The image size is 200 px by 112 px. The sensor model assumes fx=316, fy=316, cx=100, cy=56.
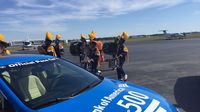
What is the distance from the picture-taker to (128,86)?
460 centimetres

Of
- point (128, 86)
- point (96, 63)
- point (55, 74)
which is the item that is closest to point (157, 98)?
point (128, 86)

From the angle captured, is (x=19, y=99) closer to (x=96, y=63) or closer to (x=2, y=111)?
→ (x=2, y=111)

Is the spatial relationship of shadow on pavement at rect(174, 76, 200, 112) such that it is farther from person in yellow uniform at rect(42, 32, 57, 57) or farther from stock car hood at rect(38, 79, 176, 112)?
person in yellow uniform at rect(42, 32, 57, 57)

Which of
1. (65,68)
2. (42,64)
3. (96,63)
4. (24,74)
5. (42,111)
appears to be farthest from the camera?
(96,63)

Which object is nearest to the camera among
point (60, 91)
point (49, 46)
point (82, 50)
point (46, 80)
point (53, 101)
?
point (53, 101)

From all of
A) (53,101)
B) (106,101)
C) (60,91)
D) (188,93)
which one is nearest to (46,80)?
(60,91)

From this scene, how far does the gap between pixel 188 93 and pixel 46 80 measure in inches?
202

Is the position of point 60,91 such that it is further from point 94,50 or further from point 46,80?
point 94,50

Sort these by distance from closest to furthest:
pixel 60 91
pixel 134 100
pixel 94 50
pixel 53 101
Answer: pixel 53 101
pixel 134 100
pixel 60 91
pixel 94 50

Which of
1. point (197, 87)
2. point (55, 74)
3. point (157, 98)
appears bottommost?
point (197, 87)

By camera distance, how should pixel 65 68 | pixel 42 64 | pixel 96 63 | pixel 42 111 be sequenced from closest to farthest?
1. pixel 42 111
2. pixel 42 64
3. pixel 65 68
4. pixel 96 63

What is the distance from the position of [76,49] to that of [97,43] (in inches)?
153

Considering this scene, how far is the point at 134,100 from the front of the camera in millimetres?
3816

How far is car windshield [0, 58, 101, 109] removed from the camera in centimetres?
369
